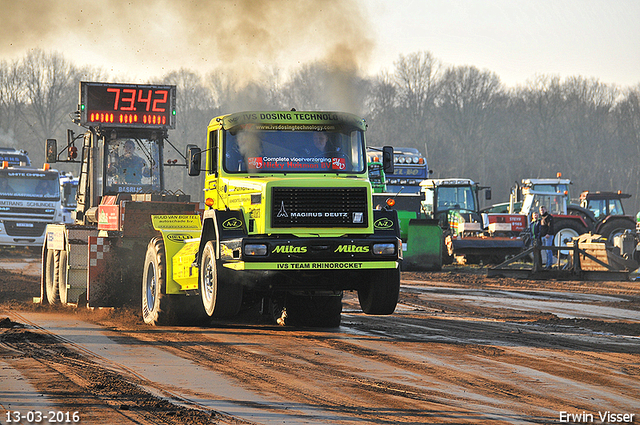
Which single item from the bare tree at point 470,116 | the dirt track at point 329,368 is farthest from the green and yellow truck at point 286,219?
the bare tree at point 470,116

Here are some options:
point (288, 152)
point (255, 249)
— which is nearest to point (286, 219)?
point (255, 249)

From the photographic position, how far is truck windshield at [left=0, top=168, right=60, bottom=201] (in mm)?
28828

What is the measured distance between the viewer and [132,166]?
16.7 metres

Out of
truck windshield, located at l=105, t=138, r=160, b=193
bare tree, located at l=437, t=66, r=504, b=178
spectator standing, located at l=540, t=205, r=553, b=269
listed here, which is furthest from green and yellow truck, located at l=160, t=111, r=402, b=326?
bare tree, located at l=437, t=66, r=504, b=178

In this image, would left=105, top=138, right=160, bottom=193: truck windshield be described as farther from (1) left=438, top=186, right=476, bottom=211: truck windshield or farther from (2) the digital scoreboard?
(1) left=438, top=186, right=476, bottom=211: truck windshield

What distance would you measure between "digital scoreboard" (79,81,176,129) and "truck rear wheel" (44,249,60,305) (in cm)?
284

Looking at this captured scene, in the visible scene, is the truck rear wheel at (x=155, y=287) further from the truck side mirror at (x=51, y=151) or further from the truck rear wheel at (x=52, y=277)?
the truck side mirror at (x=51, y=151)

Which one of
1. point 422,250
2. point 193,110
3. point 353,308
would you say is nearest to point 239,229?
point 353,308

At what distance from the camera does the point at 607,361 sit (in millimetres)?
8883

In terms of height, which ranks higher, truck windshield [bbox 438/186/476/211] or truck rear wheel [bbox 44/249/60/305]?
truck windshield [bbox 438/186/476/211]

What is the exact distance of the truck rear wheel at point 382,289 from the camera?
1025 cm

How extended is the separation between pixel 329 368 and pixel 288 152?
3.24 meters

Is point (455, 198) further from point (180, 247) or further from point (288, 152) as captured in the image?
point (288, 152)

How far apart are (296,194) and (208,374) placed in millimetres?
2614
